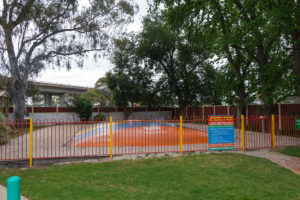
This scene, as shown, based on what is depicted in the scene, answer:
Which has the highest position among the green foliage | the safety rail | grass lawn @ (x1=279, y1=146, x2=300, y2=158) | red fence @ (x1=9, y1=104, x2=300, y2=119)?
the green foliage

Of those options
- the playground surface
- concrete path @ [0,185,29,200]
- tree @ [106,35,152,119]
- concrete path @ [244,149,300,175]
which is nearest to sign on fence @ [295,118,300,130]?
the playground surface

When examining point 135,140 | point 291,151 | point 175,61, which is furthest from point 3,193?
point 175,61

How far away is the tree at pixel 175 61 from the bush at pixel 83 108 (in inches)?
356

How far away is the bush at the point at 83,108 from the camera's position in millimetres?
32781

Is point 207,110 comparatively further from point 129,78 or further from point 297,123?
point 297,123

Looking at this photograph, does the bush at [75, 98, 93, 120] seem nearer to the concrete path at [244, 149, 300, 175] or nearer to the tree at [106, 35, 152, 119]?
the tree at [106, 35, 152, 119]

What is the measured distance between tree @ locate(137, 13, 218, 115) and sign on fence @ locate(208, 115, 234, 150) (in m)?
20.0

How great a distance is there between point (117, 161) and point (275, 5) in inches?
400

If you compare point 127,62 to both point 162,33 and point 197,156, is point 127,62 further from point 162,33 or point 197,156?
point 197,156

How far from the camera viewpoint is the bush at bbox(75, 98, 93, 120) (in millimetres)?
32781

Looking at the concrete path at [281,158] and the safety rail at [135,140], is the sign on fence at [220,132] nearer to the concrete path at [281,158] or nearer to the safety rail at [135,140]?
the safety rail at [135,140]

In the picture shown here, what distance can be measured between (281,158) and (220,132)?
8.34 feet

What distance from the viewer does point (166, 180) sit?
23.3 ft

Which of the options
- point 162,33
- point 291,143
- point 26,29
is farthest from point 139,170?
point 162,33
